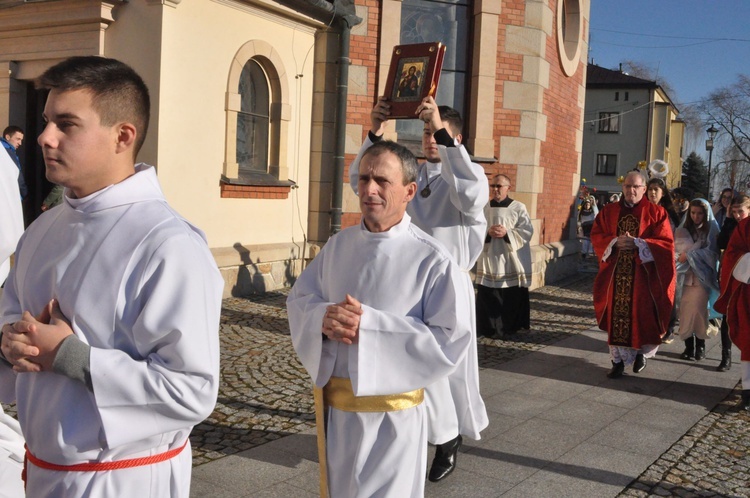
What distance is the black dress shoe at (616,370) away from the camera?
24.9 feet

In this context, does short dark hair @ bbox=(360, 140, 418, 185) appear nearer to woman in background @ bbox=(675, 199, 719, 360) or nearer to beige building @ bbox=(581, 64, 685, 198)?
woman in background @ bbox=(675, 199, 719, 360)

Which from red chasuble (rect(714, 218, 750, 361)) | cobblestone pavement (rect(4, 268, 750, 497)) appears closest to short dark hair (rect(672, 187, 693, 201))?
cobblestone pavement (rect(4, 268, 750, 497))

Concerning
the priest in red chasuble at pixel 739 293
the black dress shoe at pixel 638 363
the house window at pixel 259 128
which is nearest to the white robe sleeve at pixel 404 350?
the priest in red chasuble at pixel 739 293

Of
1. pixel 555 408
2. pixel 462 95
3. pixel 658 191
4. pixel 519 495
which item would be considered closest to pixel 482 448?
pixel 519 495

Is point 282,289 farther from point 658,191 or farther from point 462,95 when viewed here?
point 658,191

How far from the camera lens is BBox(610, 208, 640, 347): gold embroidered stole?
773 centimetres

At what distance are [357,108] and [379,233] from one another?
8.78 m

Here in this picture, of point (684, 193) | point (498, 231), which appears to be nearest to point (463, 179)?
point (498, 231)

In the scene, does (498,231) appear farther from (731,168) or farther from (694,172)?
(694,172)

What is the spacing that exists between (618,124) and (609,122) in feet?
1.92

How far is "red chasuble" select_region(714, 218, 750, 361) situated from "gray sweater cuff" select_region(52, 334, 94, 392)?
6.27 m

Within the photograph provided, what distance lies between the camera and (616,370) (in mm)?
7594

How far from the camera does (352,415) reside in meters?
3.08

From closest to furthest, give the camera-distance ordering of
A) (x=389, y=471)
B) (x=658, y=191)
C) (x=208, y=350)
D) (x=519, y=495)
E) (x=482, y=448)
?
(x=208, y=350) < (x=389, y=471) < (x=519, y=495) < (x=482, y=448) < (x=658, y=191)
